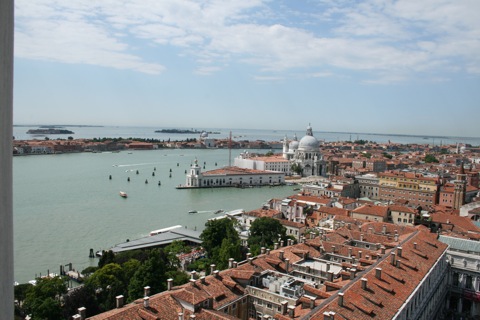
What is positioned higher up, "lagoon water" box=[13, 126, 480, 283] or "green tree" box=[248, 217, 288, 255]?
"green tree" box=[248, 217, 288, 255]

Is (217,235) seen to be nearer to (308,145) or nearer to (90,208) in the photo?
(90,208)

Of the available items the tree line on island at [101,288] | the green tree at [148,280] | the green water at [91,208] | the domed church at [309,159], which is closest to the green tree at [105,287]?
the tree line on island at [101,288]

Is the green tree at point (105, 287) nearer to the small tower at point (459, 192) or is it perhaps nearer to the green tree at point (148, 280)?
the green tree at point (148, 280)

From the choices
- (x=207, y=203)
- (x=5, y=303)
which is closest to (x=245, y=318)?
(x=5, y=303)

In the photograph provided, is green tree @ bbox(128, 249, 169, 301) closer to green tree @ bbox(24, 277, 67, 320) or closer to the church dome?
green tree @ bbox(24, 277, 67, 320)

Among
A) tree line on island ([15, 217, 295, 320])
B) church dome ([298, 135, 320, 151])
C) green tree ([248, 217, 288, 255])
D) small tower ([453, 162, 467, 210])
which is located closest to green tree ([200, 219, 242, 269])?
green tree ([248, 217, 288, 255])

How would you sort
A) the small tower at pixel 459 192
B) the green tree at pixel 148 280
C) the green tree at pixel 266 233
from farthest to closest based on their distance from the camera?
the small tower at pixel 459 192 → the green tree at pixel 266 233 → the green tree at pixel 148 280

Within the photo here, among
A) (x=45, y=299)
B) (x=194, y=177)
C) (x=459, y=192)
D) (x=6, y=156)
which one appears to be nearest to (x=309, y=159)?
(x=194, y=177)
